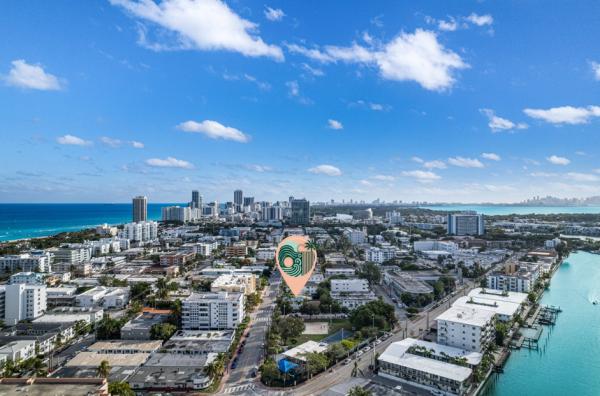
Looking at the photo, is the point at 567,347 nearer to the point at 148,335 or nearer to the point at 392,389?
the point at 392,389

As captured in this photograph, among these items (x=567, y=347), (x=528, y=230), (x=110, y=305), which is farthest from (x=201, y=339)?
(x=528, y=230)

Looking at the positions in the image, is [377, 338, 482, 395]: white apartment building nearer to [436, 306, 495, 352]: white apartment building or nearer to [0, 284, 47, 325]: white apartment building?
[436, 306, 495, 352]: white apartment building

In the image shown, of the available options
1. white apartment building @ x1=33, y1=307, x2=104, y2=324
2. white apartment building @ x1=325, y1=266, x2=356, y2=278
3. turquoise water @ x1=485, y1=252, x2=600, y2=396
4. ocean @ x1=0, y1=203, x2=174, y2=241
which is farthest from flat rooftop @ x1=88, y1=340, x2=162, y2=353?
ocean @ x1=0, y1=203, x2=174, y2=241

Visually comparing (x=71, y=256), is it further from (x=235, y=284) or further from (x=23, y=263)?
(x=235, y=284)

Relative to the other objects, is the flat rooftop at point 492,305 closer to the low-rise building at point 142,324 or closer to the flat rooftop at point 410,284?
the flat rooftop at point 410,284

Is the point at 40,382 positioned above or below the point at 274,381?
above

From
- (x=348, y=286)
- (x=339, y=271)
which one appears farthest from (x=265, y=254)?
(x=348, y=286)
